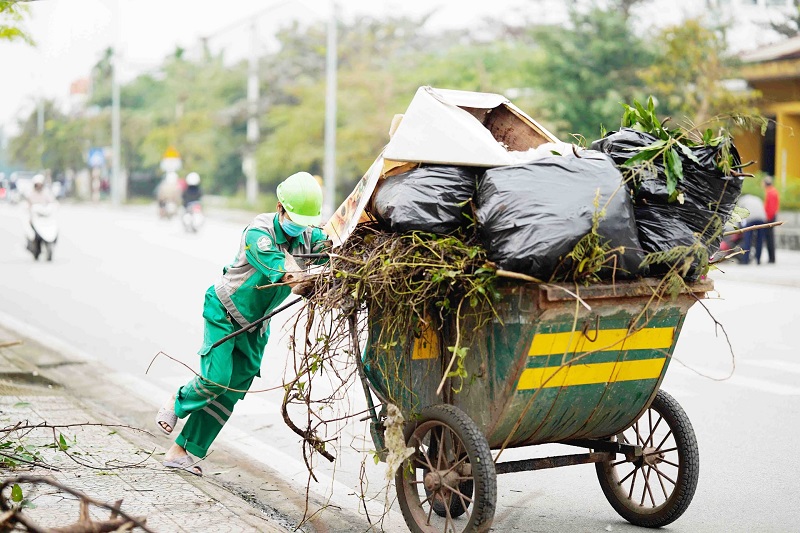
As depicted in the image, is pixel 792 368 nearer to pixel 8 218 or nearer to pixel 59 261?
pixel 59 261

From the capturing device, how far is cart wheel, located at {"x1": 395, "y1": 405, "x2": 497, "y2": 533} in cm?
405

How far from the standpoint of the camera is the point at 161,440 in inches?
266

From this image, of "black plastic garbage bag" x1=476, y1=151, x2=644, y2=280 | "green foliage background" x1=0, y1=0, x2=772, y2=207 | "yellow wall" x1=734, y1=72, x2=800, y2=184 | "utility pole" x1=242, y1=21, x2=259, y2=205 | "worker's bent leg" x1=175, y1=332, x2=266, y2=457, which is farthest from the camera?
"utility pole" x1=242, y1=21, x2=259, y2=205

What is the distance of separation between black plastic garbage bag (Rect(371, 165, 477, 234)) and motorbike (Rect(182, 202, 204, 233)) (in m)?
23.1

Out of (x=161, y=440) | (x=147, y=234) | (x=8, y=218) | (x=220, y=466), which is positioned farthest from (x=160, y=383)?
(x=8, y=218)

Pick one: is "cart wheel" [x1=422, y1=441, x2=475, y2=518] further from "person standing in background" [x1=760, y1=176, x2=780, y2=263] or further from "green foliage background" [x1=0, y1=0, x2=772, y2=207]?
"person standing in background" [x1=760, y1=176, x2=780, y2=263]

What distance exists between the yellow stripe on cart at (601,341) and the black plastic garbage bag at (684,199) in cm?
29

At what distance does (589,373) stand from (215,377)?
2.04 metres

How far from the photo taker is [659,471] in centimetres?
486

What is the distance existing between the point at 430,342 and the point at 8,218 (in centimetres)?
3645

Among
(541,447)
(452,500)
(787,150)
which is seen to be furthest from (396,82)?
(452,500)

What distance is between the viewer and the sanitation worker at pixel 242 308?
5.13m

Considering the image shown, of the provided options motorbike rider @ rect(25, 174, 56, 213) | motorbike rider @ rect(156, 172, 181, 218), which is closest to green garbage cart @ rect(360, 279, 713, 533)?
motorbike rider @ rect(25, 174, 56, 213)

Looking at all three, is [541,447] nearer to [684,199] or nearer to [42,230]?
[684,199]
